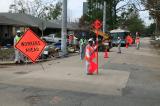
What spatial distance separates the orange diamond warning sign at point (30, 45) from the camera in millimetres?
16391

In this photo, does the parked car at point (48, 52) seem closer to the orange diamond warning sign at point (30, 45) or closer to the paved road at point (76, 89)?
the orange diamond warning sign at point (30, 45)

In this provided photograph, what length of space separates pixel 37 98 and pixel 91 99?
4.74 ft

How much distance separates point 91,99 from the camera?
1082 cm

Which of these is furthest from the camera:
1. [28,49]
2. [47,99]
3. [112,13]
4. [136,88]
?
[112,13]

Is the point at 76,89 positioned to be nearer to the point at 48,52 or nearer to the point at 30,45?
the point at 30,45

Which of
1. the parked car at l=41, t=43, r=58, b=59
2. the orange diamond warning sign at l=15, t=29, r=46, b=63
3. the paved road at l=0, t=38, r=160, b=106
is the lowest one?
the paved road at l=0, t=38, r=160, b=106

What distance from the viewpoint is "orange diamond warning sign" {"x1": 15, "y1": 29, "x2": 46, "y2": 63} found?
1639cm

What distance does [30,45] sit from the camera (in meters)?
16.5

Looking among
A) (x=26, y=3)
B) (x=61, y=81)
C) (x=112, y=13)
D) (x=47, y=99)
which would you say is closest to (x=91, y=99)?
(x=47, y=99)

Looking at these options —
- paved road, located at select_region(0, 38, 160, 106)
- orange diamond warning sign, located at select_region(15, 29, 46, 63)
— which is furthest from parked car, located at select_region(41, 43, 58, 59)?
paved road, located at select_region(0, 38, 160, 106)

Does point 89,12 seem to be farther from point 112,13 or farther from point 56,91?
point 56,91

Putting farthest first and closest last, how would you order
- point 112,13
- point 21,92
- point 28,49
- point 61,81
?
1. point 112,13
2. point 28,49
3. point 61,81
4. point 21,92

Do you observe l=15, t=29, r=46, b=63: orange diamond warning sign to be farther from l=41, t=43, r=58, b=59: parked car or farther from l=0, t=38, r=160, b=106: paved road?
l=41, t=43, r=58, b=59: parked car

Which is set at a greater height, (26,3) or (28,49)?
(26,3)
